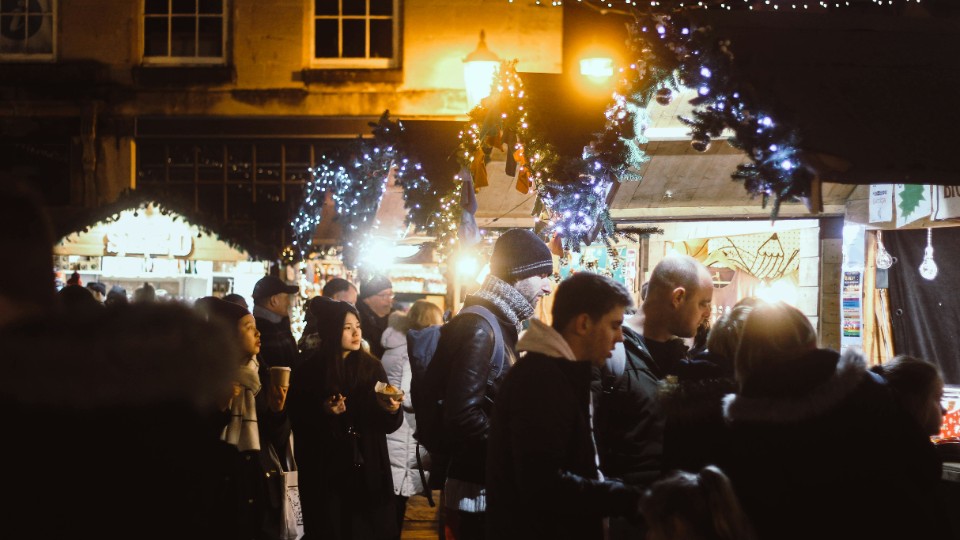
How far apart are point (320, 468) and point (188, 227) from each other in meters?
8.62

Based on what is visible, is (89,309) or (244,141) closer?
(89,309)

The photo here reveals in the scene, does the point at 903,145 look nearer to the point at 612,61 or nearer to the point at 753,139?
the point at 753,139

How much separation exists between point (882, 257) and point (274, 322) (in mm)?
5644

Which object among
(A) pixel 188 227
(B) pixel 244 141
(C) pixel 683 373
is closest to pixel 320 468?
(C) pixel 683 373

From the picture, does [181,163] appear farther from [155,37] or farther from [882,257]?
[882,257]

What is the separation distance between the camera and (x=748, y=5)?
7957mm

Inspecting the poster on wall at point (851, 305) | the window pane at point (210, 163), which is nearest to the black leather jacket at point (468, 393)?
the poster on wall at point (851, 305)

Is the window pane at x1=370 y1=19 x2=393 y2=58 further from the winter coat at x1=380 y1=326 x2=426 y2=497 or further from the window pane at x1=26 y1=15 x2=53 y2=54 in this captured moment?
the winter coat at x1=380 y1=326 x2=426 y2=497

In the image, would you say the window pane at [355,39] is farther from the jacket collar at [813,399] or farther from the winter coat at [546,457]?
the jacket collar at [813,399]

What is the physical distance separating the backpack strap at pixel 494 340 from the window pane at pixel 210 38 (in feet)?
42.8

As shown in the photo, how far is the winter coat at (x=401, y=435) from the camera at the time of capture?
8.59 metres

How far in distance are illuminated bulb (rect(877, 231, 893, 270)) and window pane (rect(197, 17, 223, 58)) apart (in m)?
11.9

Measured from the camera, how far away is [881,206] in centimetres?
837

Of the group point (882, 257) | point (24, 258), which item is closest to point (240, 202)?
point (882, 257)
